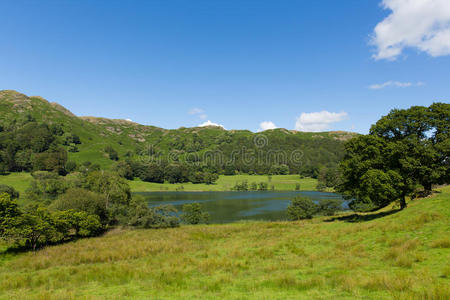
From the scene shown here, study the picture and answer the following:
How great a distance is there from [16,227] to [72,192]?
20.8m

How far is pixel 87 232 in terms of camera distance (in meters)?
40.2

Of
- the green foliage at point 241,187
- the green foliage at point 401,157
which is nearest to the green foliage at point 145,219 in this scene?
the green foliage at point 401,157

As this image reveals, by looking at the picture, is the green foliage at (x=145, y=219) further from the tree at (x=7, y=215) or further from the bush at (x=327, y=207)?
the bush at (x=327, y=207)

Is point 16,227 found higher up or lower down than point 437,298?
lower down

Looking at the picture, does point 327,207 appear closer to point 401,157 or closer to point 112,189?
point 401,157

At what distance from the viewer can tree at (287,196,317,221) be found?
218ft

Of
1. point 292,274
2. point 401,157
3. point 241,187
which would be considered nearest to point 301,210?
point 401,157

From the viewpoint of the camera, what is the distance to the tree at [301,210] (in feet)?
218

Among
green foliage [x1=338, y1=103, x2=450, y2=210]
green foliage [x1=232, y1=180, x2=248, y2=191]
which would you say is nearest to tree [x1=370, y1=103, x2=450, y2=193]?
green foliage [x1=338, y1=103, x2=450, y2=210]

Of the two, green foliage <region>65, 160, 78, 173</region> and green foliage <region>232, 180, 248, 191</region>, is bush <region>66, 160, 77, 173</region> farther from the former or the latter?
green foliage <region>232, 180, 248, 191</region>

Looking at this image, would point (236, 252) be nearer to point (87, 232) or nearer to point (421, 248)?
point (421, 248)

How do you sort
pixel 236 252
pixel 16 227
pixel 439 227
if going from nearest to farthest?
1. pixel 439 227
2. pixel 236 252
3. pixel 16 227

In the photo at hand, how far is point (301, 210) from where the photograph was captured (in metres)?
67.0

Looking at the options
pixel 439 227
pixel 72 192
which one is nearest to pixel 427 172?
pixel 439 227
